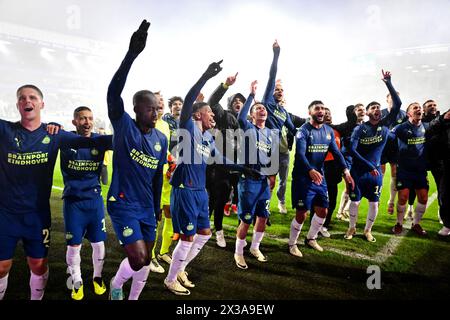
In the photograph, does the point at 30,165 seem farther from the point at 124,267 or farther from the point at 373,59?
the point at 373,59

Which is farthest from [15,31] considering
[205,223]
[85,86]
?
[205,223]

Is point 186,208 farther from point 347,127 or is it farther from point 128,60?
point 347,127

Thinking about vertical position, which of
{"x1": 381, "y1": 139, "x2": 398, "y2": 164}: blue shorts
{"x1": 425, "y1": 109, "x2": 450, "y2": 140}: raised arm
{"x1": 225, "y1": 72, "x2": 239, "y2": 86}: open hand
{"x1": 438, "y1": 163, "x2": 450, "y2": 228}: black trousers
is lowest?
{"x1": 438, "y1": 163, "x2": 450, "y2": 228}: black trousers

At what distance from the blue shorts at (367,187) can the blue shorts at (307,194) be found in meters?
0.93

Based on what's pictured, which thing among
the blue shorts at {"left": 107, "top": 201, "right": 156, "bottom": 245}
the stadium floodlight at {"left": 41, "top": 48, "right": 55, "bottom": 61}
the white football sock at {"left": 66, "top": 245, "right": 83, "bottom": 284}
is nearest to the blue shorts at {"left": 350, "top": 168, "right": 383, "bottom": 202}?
the blue shorts at {"left": 107, "top": 201, "right": 156, "bottom": 245}

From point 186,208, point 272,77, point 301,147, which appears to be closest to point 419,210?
point 301,147

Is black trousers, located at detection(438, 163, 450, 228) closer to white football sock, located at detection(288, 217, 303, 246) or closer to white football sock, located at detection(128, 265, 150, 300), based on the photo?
white football sock, located at detection(288, 217, 303, 246)

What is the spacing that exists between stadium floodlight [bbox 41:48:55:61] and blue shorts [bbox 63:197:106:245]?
153ft

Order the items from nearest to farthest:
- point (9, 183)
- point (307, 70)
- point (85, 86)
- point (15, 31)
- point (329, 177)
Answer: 1. point (9, 183)
2. point (329, 177)
3. point (15, 31)
4. point (85, 86)
5. point (307, 70)

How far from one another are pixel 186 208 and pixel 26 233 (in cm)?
148

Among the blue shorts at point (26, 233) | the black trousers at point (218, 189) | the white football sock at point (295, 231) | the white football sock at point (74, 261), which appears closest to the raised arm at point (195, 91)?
the blue shorts at point (26, 233)

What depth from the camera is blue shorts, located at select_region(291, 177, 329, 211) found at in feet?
15.3
